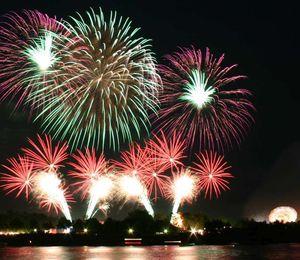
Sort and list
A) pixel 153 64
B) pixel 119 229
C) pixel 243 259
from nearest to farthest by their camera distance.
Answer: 1. pixel 153 64
2. pixel 243 259
3. pixel 119 229

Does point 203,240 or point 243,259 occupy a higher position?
point 203,240

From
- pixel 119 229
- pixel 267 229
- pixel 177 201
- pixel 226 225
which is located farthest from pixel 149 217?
pixel 177 201

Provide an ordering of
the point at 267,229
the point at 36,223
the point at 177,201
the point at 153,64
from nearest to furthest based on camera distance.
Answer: the point at 153,64, the point at 177,201, the point at 267,229, the point at 36,223

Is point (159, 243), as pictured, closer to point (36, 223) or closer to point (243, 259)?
point (36, 223)

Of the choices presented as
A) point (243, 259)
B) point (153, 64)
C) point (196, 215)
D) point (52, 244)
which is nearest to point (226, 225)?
point (196, 215)

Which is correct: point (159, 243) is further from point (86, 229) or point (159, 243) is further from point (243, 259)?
point (243, 259)

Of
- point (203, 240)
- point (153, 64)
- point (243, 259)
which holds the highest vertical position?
point (153, 64)

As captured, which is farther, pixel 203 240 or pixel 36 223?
pixel 36 223

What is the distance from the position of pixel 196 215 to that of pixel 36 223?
5037 cm

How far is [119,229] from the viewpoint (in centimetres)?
14325

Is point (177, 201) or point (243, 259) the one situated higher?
point (177, 201)

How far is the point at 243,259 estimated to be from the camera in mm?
71250

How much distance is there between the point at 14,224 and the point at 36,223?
6415 mm

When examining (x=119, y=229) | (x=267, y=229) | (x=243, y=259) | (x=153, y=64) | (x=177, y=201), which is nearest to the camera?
(x=153, y=64)
